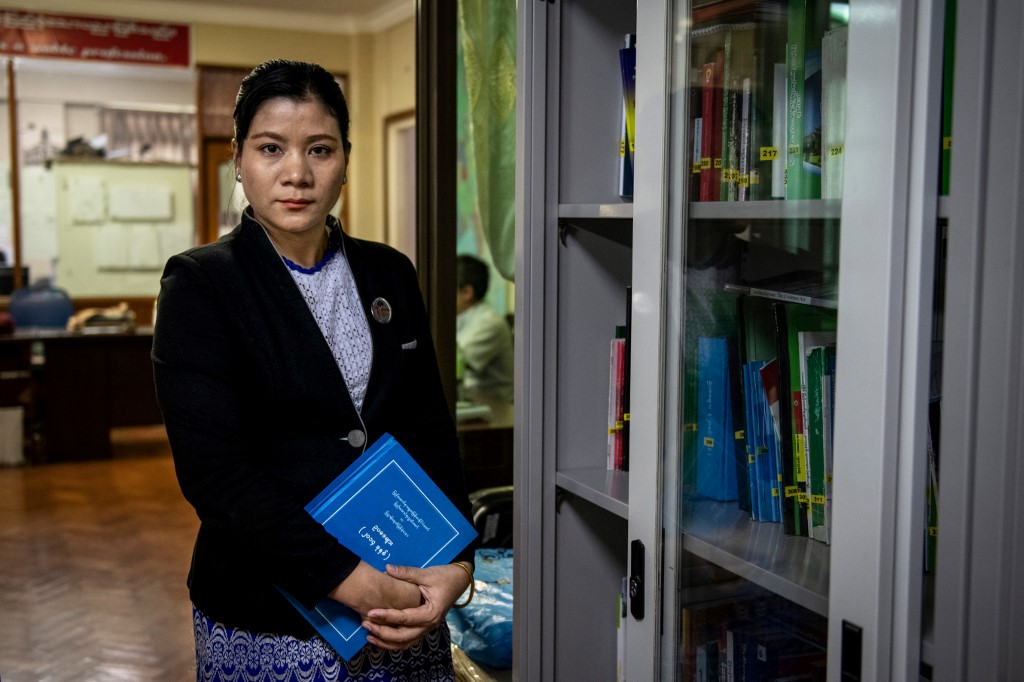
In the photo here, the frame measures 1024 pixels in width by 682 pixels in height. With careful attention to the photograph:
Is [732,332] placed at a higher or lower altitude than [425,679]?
higher

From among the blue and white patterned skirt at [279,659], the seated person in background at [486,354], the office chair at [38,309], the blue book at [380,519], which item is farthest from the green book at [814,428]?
the office chair at [38,309]

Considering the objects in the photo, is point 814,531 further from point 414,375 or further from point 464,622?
point 464,622

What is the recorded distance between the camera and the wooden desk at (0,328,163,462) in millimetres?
6930

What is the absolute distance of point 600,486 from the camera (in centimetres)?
175

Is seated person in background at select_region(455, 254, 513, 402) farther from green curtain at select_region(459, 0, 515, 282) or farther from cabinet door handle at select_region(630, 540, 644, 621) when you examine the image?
cabinet door handle at select_region(630, 540, 644, 621)

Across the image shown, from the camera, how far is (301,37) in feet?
29.9

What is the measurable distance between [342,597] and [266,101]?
2.51 feet

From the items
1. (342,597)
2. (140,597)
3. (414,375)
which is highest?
(414,375)

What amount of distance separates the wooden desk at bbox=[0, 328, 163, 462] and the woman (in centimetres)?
596

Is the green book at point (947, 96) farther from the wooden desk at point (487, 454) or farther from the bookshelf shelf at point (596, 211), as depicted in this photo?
the wooden desk at point (487, 454)

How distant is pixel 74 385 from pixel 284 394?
6.21 meters

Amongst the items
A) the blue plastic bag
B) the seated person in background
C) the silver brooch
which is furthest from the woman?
the seated person in background

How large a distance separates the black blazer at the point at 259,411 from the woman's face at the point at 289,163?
0.06 m

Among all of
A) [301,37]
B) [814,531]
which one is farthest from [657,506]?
[301,37]
